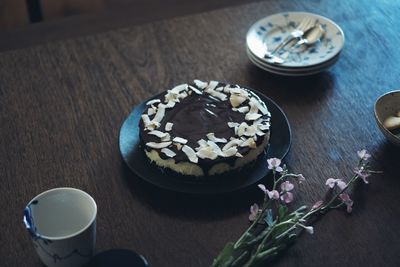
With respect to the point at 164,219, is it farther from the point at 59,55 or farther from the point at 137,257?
the point at 59,55

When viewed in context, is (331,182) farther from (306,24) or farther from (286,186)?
(306,24)

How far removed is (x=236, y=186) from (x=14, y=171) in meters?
0.37

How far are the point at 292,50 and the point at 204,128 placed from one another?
0.37 metres

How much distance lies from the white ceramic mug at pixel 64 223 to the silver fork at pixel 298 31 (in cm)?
58

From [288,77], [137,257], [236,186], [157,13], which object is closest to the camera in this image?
[137,257]

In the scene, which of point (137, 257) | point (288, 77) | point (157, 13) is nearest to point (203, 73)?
point (288, 77)

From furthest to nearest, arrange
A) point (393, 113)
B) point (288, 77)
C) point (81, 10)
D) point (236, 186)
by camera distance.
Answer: point (81, 10) < point (288, 77) < point (393, 113) < point (236, 186)

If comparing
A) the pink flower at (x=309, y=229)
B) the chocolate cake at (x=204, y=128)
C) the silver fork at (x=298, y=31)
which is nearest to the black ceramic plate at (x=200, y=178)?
the chocolate cake at (x=204, y=128)

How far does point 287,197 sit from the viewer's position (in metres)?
0.81

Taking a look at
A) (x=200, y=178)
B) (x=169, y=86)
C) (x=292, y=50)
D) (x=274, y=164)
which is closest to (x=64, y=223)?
(x=200, y=178)

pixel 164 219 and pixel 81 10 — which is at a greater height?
pixel 164 219

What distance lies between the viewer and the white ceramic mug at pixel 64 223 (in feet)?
2.25

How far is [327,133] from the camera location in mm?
955

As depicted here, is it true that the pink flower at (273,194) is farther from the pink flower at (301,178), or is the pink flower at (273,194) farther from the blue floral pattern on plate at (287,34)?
the blue floral pattern on plate at (287,34)
